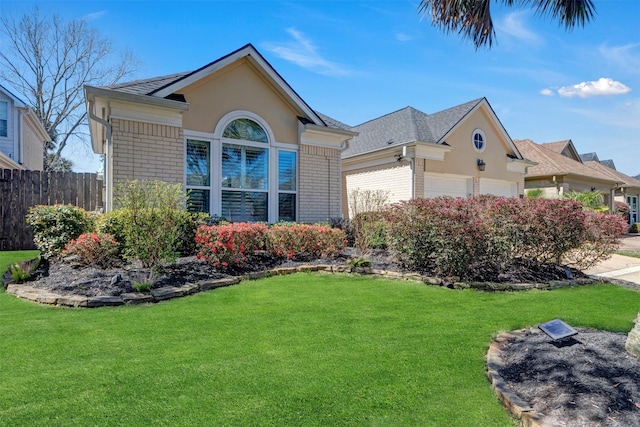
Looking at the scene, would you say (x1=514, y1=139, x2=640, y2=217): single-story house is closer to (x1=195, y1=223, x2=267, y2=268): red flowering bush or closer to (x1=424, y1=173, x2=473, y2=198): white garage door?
(x1=424, y1=173, x2=473, y2=198): white garage door

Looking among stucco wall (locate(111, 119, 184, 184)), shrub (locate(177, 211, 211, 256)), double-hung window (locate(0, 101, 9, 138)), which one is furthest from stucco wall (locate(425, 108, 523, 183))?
double-hung window (locate(0, 101, 9, 138))

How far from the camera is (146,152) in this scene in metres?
8.81

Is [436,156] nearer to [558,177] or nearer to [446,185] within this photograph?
[446,185]

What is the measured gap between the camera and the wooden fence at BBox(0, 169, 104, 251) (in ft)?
33.5

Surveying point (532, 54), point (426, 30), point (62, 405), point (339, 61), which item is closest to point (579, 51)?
point (532, 54)

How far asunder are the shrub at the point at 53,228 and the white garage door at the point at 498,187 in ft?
53.6

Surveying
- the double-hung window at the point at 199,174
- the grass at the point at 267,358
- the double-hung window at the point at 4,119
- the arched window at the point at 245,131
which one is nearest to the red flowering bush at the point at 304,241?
the double-hung window at the point at 199,174

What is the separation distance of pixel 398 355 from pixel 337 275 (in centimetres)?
386

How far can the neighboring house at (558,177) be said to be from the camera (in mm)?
21047

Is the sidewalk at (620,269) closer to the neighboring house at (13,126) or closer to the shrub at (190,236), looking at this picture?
the shrub at (190,236)

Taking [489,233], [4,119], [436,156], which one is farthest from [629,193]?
[4,119]

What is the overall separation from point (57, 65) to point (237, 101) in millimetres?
25633

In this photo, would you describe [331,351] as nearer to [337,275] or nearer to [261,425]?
[261,425]

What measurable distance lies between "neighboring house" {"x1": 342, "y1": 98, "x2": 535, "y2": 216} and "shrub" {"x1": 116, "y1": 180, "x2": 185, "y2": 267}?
10.6m
